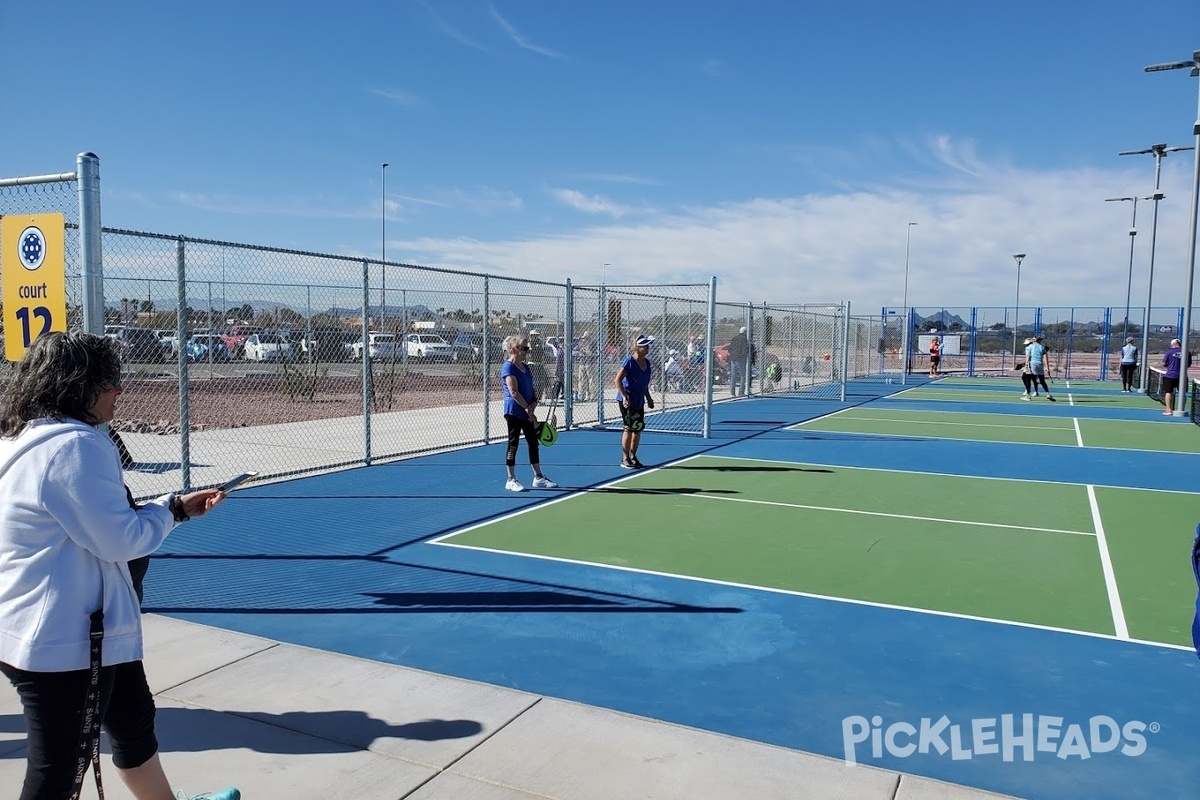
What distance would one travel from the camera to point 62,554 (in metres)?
2.53

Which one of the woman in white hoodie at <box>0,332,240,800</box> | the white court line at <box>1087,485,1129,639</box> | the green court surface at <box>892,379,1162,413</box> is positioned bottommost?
the white court line at <box>1087,485,1129,639</box>

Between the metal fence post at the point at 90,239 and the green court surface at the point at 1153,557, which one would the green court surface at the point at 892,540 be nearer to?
the green court surface at the point at 1153,557

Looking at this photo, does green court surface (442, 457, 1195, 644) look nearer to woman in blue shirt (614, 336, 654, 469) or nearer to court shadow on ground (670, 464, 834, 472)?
court shadow on ground (670, 464, 834, 472)

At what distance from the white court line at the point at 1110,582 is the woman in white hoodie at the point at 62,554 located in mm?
5814

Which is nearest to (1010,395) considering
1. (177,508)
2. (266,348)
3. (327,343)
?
(327,343)

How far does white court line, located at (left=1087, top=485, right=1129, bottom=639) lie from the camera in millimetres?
5891

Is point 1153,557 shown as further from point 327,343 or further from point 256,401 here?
point 256,401

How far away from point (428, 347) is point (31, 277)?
18151 millimetres

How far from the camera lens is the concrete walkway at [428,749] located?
145 inches

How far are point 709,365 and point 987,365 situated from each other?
125ft

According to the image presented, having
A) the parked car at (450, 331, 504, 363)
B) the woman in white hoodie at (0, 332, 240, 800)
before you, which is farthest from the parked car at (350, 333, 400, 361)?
the woman in white hoodie at (0, 332, 240, 800)

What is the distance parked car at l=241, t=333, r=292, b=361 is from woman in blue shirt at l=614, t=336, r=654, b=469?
947cm

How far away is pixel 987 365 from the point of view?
158 feet

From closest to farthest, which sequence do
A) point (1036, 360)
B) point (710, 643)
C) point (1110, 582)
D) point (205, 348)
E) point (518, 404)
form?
point (710, 643)
point (1110, 582)
point (518, 404)
point (205, 348)
point (1036, 360)
